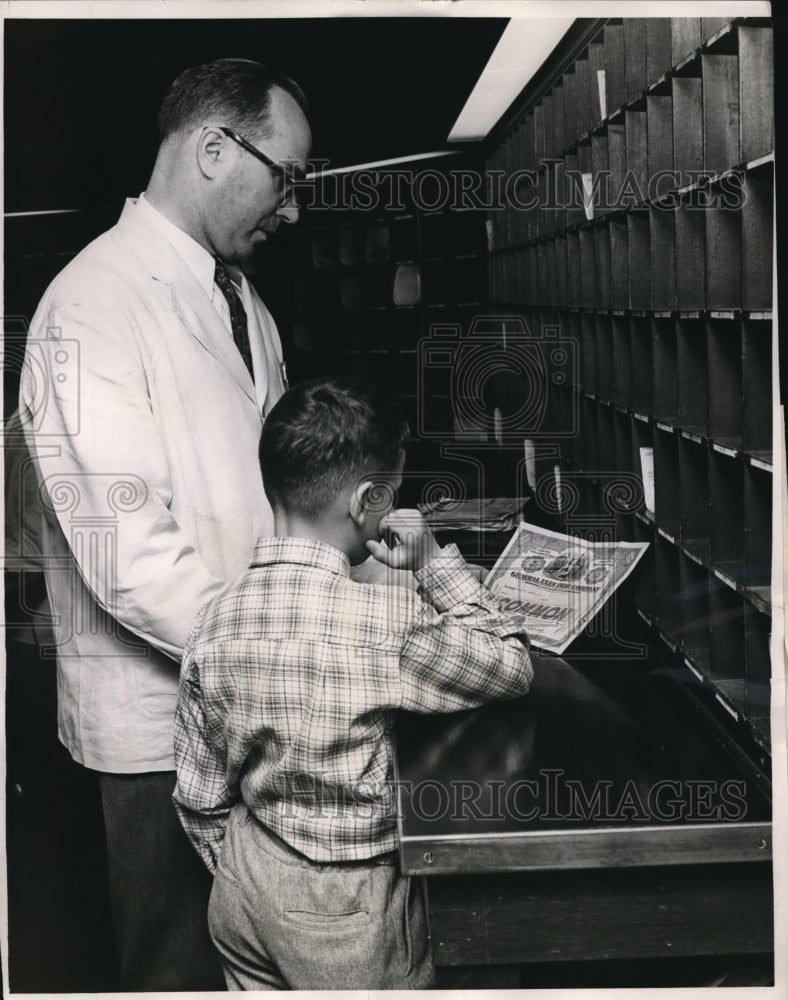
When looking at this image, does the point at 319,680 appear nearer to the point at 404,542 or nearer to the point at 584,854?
the point at 404,542

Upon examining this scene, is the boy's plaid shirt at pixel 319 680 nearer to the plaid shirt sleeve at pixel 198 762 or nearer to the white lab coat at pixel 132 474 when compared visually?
the plaid shirt sleeve at pixel 198 762

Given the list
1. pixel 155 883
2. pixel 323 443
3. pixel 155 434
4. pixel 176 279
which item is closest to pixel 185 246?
→ pixel 176 279

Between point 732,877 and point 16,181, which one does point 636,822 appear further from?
point 16,181

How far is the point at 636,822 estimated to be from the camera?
114 cm

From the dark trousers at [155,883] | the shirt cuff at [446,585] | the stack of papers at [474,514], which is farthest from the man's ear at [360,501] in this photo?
the stack of papers at [474,514]

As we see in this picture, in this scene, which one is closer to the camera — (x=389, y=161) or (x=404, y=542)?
(x=404, y=542)

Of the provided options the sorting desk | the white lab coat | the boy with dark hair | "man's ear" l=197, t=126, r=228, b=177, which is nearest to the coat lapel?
the white lab coat

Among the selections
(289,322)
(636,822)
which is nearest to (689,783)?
(636,822)

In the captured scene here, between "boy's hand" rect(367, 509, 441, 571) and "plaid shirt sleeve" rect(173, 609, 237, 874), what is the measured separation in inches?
10.6

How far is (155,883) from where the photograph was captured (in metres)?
1.66

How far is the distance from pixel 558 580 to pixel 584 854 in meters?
0.72

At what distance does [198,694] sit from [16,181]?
0.88 metres

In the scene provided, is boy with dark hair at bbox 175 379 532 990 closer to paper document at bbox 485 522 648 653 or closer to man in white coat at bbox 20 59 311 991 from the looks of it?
man in white coat at bbox 20 59 311 991

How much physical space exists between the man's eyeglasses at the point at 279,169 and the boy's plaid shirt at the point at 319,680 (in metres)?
0.69
